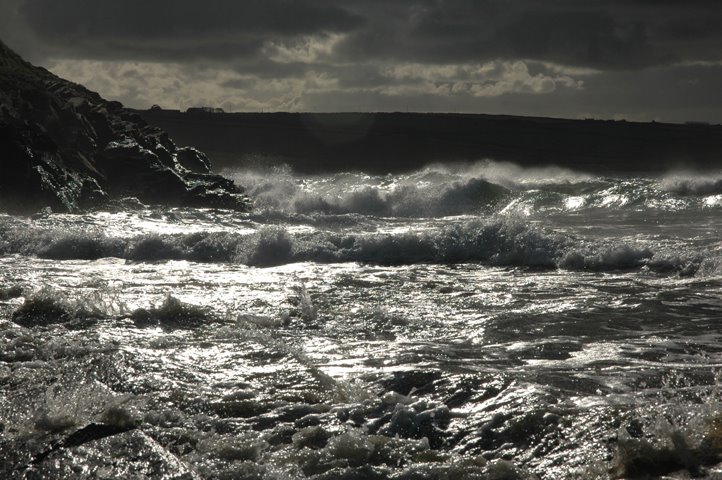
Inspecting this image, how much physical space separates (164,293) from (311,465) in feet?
19.6

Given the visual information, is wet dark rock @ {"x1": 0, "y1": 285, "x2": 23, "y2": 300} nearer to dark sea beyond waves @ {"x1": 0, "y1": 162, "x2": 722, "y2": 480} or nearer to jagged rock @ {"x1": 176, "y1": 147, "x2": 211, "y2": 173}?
dark sea beyond waves @ {"x1": 0, "y1": 162, "x2": 722, "y2": 480}

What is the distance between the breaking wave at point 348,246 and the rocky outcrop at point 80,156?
4.72 meters

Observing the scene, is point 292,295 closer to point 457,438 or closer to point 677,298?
point 677,298

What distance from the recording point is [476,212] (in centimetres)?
2505

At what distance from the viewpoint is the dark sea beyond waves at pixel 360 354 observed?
5141 millimetres

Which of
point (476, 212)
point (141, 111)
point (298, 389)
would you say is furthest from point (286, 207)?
point (141, 111)

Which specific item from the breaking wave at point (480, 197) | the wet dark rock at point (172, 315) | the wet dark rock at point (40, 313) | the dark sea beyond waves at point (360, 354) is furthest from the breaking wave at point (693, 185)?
the wet dark rock at point (40, 313)

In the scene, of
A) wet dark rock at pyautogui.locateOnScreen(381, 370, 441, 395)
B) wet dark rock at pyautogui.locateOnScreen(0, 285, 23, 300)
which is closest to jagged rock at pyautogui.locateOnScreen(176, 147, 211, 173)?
wet dark rock at pyautogui.locateOnScreen(0, 285, 23, 300)

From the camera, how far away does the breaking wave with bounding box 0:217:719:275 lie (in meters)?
13.9

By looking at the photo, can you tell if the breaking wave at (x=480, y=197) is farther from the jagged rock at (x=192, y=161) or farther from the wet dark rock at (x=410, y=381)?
Answer: the wet dark rock at (x=410, y=381)

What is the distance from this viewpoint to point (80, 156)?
73.8ft

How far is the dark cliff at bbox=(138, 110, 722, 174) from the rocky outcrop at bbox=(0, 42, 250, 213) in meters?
16.5

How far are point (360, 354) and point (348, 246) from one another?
7587 millimetres

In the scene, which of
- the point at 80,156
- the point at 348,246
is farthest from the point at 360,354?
the point at 80,156
